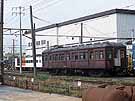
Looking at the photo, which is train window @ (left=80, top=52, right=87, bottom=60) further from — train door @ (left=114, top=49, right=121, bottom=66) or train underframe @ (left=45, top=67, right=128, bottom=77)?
train door @ (left=114, top=49, right=121, bottom=66)

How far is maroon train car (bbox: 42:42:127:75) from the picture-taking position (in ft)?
119

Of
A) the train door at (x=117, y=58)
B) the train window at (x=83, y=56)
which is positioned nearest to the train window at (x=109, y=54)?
the train door at (x=117, y=58)

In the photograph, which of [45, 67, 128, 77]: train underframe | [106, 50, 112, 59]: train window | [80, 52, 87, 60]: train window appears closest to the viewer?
[106, 50, 112, 59]: train window

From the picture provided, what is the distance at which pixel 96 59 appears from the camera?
1443 inches

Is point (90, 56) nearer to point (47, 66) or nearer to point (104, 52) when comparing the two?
point (104, 52)

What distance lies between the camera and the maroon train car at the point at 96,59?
36.2 m

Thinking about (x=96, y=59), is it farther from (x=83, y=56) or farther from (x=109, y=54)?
(x=83, y=56)

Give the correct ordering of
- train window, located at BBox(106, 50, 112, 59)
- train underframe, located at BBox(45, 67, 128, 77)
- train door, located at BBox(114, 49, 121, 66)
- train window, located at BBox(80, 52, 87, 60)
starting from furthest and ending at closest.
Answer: train window, located at BBox(80, 52, 87, 60)
train door, located at BBox(114, 49, 121, 66)
train underframe, located at BBox(45, 67, 128, 77)
train window, located at BBox(106, 50, 112, 59)

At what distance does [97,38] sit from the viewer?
7044cm

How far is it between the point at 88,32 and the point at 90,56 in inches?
1449

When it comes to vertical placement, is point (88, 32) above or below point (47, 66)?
above

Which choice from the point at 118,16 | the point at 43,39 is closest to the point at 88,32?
the point at 118,16

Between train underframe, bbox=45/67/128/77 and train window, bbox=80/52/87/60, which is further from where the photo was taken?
train window, bbox=80/52/87/60

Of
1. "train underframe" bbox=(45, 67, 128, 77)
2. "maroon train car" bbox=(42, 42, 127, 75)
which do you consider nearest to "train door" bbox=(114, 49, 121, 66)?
"maroon train car" bbox=(42, 42, 127, 75)
